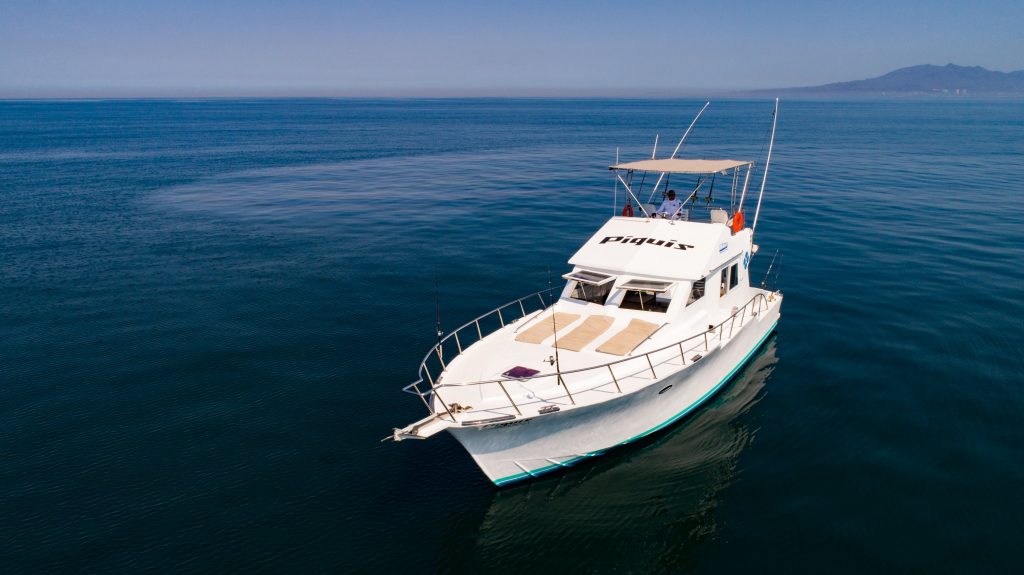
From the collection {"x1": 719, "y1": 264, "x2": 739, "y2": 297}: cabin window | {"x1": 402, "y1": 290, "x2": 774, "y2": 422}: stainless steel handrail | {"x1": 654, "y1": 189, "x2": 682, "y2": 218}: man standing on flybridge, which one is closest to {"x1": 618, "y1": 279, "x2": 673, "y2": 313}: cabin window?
{"x1": 402, "y1": 290, "x2": 774, "y2": 422}: stainless steel handrail

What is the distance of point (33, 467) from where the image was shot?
Answer: 14.2 metres

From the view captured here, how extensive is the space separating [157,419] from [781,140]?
84209 millimetres

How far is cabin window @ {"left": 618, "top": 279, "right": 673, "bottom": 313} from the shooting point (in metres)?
16.7

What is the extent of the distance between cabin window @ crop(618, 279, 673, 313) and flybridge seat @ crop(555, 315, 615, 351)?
1066 millimetres

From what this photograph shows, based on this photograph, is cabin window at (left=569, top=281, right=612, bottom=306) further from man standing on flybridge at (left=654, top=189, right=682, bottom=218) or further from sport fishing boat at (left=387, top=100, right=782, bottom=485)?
man standing on flybridge at (left=654, top=189, right=682, bottom=218)

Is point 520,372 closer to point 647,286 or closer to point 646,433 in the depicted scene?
point 646,433

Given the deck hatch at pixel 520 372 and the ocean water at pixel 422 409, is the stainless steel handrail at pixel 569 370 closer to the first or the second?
the deck hatch at pixel 520 372

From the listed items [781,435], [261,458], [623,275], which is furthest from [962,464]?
[261,458]

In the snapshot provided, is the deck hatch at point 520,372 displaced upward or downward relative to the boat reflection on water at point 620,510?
upward

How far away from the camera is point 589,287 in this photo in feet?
59.2

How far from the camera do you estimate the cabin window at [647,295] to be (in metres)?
16.7

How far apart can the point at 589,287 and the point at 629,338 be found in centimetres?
304

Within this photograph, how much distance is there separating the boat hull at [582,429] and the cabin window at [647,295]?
2184mm

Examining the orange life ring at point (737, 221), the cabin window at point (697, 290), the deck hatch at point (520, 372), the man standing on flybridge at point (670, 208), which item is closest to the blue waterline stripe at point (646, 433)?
the deck hatch at point (520, 372)
